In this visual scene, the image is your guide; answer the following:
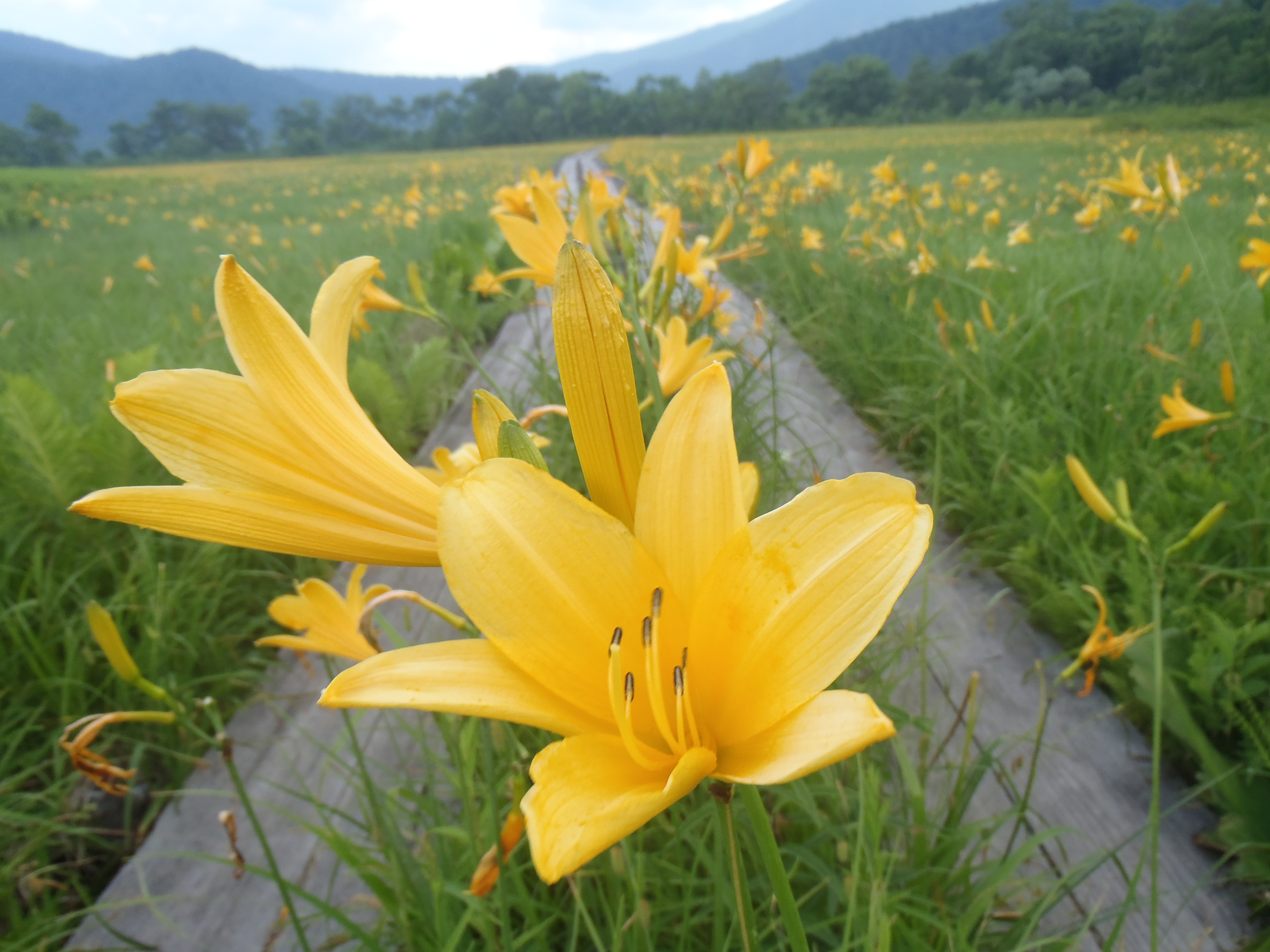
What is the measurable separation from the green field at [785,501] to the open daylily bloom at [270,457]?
0.26 metres

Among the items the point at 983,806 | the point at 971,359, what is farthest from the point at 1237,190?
the point at 983,806

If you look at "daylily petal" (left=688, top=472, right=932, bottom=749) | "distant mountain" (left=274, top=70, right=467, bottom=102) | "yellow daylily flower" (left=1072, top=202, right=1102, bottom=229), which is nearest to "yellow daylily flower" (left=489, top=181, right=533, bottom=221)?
"daylily petal" (left=688, top=472, right=932, bottom=749)

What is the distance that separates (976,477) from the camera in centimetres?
171

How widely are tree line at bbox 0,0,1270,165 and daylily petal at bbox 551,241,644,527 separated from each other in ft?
16.8

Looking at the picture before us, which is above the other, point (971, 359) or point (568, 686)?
point (568, 686)

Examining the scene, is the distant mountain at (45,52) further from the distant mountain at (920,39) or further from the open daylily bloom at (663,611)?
the open daylily bloom at (663,611)

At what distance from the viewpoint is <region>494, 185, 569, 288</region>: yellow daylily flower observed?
702 mm

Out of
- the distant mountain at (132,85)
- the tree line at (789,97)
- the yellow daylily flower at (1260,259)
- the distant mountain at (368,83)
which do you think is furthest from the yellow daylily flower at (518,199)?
the distant mountain at (368,83)

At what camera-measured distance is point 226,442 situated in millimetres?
367

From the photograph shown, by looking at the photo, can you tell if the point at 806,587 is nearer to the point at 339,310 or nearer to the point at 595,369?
the point at 595,369

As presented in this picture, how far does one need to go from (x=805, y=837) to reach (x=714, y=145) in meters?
19.7

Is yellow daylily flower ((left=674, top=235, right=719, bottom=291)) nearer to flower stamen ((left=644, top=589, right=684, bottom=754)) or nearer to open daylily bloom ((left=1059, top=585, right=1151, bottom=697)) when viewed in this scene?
open daylily bloom ((left=1059, top=585, right=1151, bottom=697))

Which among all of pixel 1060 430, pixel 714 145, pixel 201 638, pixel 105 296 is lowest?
pixel 201 638

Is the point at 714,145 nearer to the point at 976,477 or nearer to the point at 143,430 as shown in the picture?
the point at 976,477
